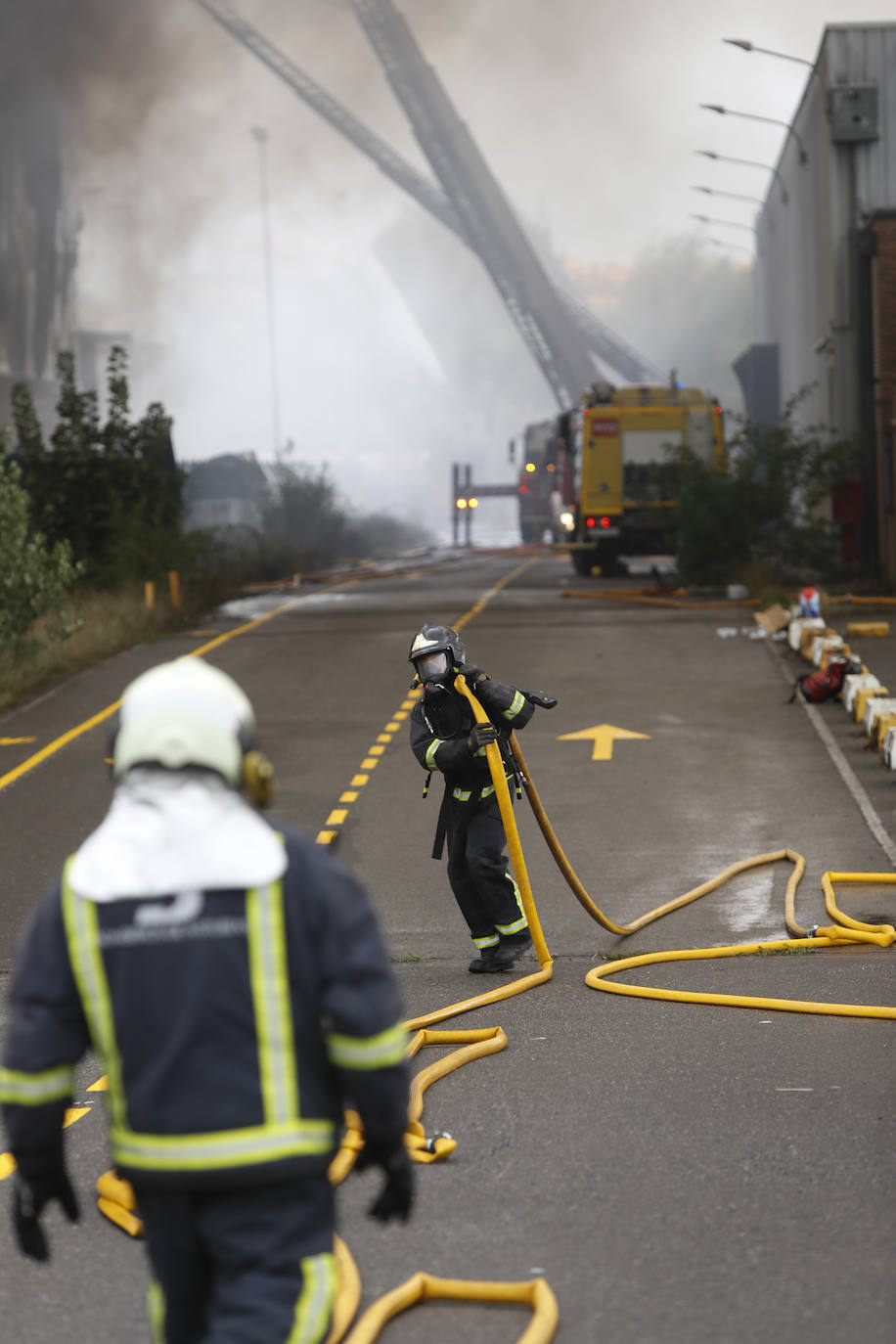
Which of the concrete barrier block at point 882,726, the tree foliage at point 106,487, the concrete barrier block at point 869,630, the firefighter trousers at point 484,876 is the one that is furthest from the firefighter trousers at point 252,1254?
the tree foliage at point 106,487

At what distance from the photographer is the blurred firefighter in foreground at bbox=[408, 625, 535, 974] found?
8656mm

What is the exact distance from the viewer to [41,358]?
63.2 meters

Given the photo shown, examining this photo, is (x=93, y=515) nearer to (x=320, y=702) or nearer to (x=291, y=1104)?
(x=320, y=702)

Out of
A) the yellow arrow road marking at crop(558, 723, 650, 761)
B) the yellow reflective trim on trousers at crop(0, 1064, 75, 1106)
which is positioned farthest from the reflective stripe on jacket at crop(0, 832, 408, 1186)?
the yellow arrow road marking at crop(558, 723, 650, 761)

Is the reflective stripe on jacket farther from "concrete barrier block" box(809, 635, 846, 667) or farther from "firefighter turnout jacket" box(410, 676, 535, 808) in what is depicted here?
"concrete barrier block" box(809, 635, 846, 667)

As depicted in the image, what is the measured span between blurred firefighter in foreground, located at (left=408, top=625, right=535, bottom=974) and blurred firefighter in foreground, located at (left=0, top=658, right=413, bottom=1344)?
212 inches

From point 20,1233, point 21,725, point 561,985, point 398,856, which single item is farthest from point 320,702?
point 20,1233

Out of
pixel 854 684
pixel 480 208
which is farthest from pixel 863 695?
pixel 480 208

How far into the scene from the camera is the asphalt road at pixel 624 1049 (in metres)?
4.75

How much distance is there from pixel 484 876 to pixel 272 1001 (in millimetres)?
5913

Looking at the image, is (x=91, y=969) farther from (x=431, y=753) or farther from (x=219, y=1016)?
(x=431, y=753)

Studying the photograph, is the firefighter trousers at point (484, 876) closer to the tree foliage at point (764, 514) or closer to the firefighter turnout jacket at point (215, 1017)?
the firefighter turnout jacket at point (215, 1017)

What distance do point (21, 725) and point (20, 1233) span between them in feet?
52.0

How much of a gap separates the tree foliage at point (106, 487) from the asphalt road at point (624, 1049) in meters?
11.1
